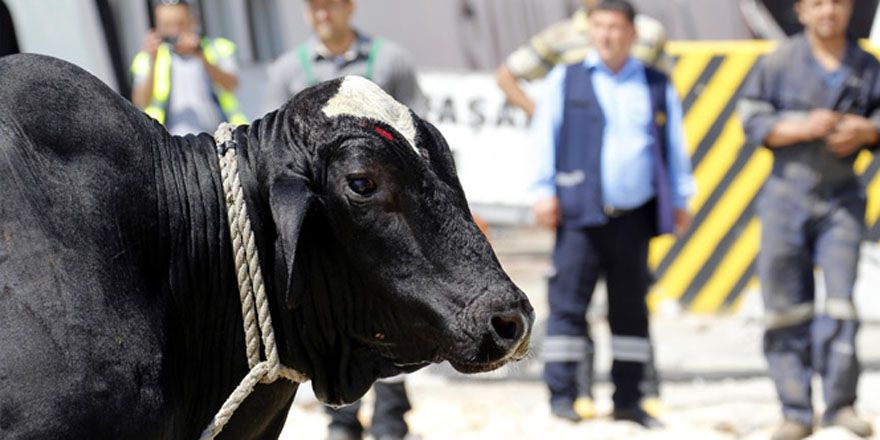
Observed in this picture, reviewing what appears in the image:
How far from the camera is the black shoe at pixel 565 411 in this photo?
303 inches

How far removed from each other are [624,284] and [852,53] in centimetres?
148

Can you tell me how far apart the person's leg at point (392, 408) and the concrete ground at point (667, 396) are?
46 cm

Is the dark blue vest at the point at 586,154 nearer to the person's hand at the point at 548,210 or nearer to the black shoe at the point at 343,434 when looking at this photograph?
the person's hand at the point at 548,210

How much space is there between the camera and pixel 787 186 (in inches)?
293

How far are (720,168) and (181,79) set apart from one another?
389 cm

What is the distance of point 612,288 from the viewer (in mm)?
7832

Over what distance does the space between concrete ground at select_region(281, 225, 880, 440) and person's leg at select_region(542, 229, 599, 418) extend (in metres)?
0.19

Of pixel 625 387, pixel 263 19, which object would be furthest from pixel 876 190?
A: pixel 263 19

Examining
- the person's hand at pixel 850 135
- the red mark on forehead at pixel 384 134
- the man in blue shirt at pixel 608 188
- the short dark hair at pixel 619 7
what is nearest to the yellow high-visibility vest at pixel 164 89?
the man in blue shirt at pixel 608 188

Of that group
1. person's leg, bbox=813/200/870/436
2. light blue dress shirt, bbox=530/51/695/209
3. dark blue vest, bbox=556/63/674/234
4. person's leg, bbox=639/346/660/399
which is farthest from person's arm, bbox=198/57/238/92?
person's leg, bbox=813/200/870/436

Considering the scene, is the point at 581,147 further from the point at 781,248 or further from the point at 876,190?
the point at 876,190

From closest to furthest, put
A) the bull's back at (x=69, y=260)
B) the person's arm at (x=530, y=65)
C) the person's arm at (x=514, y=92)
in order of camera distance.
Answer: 1. the bull's back at (x=69, y=260)
2. the person's arm at (x=530, y=65)
3. the person's arm at (x=514, y=92)

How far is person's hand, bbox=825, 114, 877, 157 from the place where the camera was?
7305 mm

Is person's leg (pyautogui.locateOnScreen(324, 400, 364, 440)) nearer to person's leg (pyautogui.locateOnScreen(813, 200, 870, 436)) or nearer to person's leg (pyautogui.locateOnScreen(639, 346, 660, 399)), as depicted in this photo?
person's leg (pyautogui.locateOnScreen(639, 346, 660, 399))
